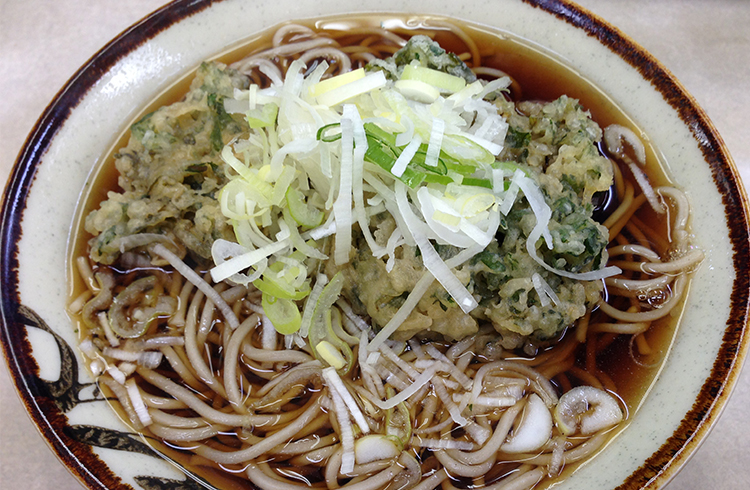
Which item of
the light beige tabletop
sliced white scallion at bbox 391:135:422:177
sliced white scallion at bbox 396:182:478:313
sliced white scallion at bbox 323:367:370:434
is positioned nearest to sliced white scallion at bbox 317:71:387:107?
sliced white scallion at bbox 391:135:422:177

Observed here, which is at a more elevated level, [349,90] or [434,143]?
[349,90]

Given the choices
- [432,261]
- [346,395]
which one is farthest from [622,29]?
[346,395]

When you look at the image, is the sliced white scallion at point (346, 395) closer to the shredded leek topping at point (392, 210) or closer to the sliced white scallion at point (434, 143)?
the shredded leek topping at point (392, 210)

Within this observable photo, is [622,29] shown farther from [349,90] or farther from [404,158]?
[404,158]

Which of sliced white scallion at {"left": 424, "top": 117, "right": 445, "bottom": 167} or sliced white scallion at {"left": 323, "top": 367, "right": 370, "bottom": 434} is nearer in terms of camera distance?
sliced white scallion at {"left": 424, "top": 117, "right": 445, "bottom": 167}

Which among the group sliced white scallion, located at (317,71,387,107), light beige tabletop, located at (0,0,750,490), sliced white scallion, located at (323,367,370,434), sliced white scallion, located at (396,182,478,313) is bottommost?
sliced white scallion, located at (323,367,370,434)

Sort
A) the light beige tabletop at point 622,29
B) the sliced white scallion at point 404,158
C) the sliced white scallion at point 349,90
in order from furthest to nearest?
1. the light beige tabletop at point 622,29
2. the sliced white scallion at point 349,90
3. the sliced white scallion at point 404,158

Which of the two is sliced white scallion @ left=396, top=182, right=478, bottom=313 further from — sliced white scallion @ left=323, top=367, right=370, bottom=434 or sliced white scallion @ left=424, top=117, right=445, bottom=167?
sliced white scallion @ left=323, top=367, right=370, bottom=434

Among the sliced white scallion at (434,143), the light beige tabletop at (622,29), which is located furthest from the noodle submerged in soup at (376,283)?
the light beige tabletop at (622,29)
